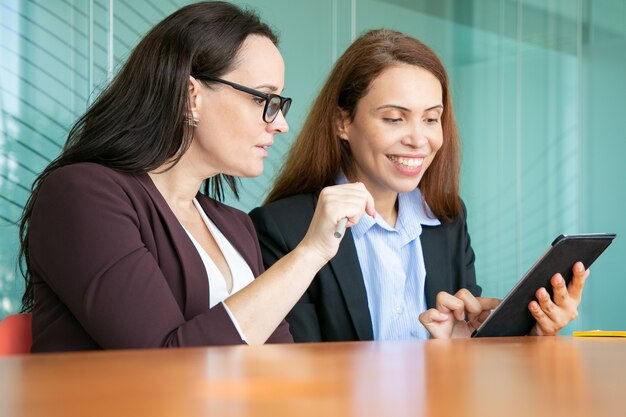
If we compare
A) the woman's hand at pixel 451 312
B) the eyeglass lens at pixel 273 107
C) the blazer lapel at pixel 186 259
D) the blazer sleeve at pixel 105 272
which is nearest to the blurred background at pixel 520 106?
the eyeglass lens at pixel 273 107

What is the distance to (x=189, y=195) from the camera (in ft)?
6.10

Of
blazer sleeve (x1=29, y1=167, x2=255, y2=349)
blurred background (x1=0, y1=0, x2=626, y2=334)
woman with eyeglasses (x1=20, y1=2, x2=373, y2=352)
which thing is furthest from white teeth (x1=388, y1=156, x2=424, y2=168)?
blurred background (x1=0, y1=0, x2=626, y2=334)

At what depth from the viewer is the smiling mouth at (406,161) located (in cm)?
223

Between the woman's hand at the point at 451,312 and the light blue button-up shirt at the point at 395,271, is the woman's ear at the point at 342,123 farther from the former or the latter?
the woman's hand at the point at 451,312

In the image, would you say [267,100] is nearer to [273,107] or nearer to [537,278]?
[273,107]

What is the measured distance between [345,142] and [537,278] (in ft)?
2.70

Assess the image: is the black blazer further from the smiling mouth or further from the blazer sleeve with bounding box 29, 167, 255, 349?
the blazer sleeve with bounding box 29, 167, 255, 349

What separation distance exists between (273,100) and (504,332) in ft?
2.29

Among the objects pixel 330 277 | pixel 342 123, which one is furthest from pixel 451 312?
pixel 342 123

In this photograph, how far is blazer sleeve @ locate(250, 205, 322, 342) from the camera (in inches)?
80.1

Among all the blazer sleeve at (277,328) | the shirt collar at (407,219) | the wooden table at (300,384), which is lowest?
the blazer sleeve at (277,328)

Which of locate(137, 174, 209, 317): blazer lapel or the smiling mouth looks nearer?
locate(137, 174, 209, 317): blazer lapel

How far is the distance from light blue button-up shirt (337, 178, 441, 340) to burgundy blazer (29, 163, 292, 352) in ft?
1.99

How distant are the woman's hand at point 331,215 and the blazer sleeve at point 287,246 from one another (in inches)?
16.7
